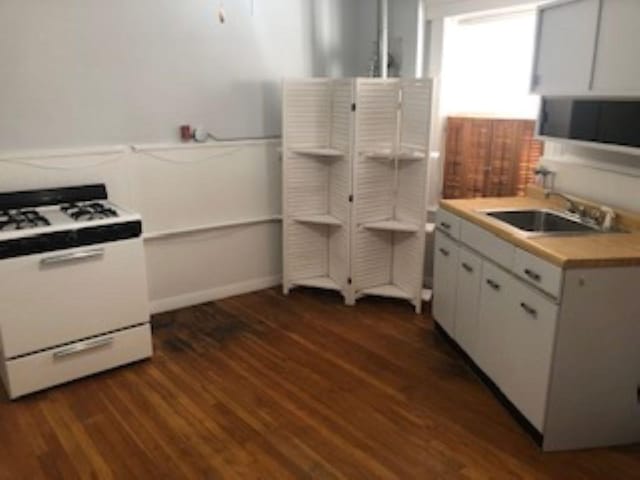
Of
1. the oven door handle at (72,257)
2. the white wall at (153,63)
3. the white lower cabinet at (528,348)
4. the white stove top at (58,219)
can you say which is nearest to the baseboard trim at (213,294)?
the white stove top at (58,219)

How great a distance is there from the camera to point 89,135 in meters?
3.22

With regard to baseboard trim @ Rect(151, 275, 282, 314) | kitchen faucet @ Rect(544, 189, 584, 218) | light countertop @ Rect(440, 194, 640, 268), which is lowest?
baseboard trim @ Rect(151, 275, 282, 314)

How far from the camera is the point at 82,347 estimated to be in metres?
2.82

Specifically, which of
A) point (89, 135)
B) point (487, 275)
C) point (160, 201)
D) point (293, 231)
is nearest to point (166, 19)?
point (89, 135)

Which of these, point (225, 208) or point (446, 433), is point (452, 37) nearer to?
point (225, 208)

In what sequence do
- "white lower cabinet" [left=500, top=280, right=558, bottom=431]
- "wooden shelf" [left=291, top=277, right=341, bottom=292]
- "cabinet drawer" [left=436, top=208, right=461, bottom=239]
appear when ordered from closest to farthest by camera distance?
"white lower cabinet" [left=500, top=280, right=558, bottom=431] < "cabinet drawer" [left=436, top=208, right=461, bottom=239] < "wooden shelf" [left=291, top=277, right=341, bottom=292]

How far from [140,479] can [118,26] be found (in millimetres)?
2534

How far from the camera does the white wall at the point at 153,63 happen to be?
297 centimetres

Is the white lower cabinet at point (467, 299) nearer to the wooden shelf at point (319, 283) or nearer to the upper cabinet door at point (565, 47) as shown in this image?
the upper cabinet door at point (565, 47)

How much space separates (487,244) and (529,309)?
17.9 inches

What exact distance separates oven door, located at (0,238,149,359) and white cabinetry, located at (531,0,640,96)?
238 cm

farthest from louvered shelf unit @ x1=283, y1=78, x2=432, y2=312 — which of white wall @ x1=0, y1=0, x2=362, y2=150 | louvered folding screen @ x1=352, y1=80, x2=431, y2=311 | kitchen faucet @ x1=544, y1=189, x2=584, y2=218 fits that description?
kitchen faucet @ x1=544, y1=189, x2=584, y2=218

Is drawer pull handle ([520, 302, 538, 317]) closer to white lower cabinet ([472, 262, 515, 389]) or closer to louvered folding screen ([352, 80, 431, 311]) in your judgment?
white lower cabinet ([472, 262, 515, 389])

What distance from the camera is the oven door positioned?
8.52ft
